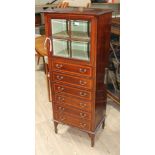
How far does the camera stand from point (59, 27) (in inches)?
70.9

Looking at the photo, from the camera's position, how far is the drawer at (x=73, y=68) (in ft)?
5.43

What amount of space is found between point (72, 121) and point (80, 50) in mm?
663

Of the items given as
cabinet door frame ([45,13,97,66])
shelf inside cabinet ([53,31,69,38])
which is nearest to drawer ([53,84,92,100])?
cabinet door frame ([45,13,97,66])

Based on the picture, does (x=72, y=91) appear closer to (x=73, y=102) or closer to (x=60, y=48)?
(x=73, y=102)

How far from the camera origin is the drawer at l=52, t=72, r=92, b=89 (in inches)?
66.8

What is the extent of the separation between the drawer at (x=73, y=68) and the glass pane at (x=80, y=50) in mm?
77

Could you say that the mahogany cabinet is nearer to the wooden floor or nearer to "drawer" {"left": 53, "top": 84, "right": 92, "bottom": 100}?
"drawer" {"left": 53, "top": 84, "right": 92, "bottom": 100}

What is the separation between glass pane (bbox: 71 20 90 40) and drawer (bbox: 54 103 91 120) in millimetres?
652

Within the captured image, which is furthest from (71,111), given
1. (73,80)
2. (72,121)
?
(73,80)

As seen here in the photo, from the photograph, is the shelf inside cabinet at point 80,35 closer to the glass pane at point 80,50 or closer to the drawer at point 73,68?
the glass pane at point 80,50
